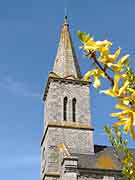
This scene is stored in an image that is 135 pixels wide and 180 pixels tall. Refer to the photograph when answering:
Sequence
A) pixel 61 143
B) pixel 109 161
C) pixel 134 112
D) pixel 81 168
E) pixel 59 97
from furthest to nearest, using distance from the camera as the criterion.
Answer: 1. pixel 59 97
2. pixel 61 143
3. pixel 109 161
4. pixel 81 168
5. pixel 134 112

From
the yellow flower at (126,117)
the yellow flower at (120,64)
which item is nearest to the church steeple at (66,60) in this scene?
the yellow flower at (120,64)

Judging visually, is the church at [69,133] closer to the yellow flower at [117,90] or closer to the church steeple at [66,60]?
the church steeple at [66,60]

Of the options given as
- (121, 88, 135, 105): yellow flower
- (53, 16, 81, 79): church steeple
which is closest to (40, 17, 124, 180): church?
(53, 16, 81, 79): church steeple

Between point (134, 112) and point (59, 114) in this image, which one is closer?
point (134, 112)

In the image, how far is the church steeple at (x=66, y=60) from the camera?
31938 mm

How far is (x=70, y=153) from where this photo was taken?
85.8 feet

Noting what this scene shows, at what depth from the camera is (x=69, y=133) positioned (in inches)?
1112

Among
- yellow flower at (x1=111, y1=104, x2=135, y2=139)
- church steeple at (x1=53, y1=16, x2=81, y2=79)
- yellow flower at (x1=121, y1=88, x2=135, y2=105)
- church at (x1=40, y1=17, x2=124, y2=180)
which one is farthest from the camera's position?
church steeple at (x1=53, y1=16, x2=81, y2=79)

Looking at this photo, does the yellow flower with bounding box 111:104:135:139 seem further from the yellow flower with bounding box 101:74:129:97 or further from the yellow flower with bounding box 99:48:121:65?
the yellow flower with bounding box 99:48:121:65

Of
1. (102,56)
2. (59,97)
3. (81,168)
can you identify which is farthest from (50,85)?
(102,56)

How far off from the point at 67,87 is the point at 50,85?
143 cm

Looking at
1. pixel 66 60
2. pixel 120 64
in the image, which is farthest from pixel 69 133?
pixel 120 64

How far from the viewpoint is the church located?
78.7ft

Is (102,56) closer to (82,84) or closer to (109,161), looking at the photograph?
(109,161)
